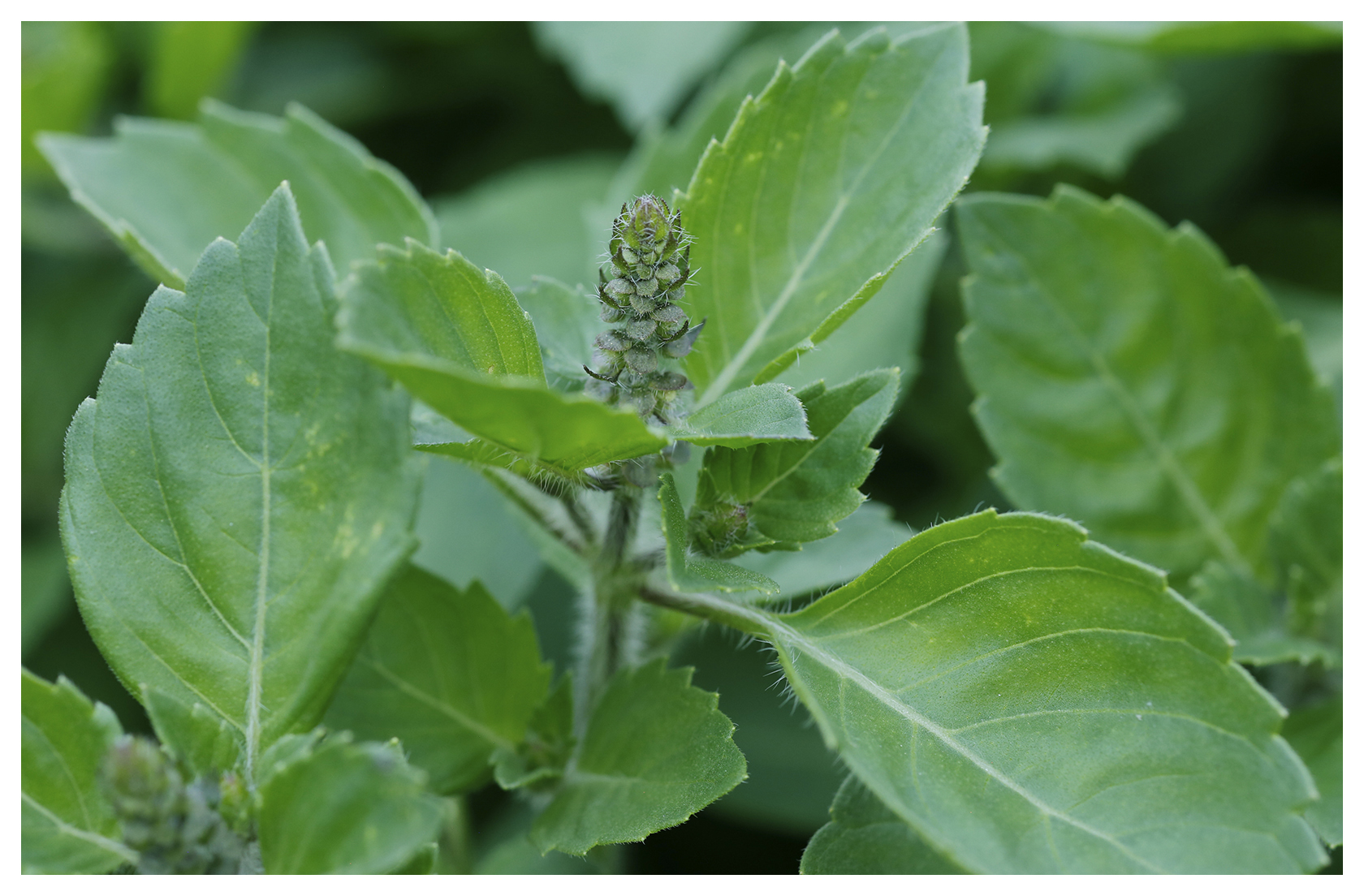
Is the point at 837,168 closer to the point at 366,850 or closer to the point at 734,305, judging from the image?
the point at 734,305

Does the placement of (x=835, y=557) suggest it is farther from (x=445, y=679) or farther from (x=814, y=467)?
(x=445, y=679)

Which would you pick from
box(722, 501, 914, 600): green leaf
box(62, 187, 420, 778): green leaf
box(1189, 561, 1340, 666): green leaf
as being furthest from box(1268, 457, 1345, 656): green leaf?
box(62, 187, 420, 778): green leaf

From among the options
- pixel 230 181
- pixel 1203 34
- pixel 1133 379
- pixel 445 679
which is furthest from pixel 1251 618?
pixel 230 181

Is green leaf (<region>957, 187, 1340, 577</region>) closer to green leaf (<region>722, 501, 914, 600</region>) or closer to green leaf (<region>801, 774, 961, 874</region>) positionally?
green leaf (<region>722, 501, 914, 600</region>)

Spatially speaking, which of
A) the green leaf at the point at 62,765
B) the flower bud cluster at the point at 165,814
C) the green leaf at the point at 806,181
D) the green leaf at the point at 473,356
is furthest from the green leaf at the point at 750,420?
the green leaf at the point at 62,765

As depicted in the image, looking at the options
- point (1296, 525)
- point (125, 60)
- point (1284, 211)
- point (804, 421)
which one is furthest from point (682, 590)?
point (125, 60)

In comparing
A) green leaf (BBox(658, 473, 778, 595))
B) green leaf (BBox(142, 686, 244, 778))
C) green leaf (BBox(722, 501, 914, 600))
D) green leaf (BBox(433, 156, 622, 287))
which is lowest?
green leaf (BBox(142, 686, 244, 778))

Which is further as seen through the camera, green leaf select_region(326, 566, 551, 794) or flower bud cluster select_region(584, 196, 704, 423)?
green leaf select_region(326, 566, 551, 794)
